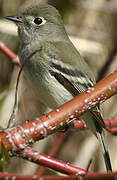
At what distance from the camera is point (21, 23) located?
324 cm

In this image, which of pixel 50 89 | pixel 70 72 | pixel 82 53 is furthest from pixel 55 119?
pixel 82 53

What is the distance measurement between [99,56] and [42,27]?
1.66 m

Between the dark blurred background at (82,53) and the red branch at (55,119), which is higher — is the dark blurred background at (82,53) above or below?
below

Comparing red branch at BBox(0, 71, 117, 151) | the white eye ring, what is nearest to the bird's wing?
the white eye ring

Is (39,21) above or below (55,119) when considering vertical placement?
below

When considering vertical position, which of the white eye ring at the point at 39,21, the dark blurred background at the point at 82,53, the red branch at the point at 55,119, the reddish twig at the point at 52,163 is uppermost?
the red branch at the point at 55,119

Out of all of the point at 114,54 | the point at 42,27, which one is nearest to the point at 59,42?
the point at 42,27

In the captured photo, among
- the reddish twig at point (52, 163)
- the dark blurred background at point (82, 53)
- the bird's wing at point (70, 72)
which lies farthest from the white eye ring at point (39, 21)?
the reddish twig at point (52, 163)

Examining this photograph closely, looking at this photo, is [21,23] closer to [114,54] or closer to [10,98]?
[10,98]

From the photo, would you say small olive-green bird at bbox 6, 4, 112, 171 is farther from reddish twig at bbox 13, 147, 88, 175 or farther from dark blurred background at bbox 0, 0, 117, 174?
dark blurred background at bbox 0, 0, 117, 174

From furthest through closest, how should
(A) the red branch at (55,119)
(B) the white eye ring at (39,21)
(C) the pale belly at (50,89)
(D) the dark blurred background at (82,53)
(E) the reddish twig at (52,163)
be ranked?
(D) the dark blurred background at (82,53) → (B) the white eye ring at (39,21) → (C) the pale belly at (50,89) → (E) the reddish twig at (52,163) → (A) the red branch at (55,119)

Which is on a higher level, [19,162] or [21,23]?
[21,23]

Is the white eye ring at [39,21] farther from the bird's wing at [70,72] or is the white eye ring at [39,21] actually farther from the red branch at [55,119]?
the red branch at [55,119]

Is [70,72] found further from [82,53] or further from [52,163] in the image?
[82,53]
